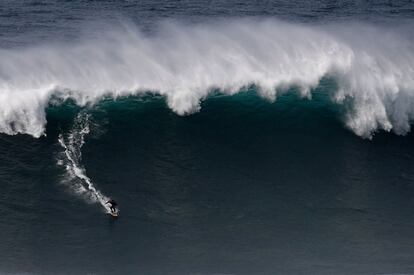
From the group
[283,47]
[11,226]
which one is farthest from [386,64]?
[11,226]

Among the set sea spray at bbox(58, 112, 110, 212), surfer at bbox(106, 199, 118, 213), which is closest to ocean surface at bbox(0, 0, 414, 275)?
sea spray at bbox(58, 112, 110, 212)

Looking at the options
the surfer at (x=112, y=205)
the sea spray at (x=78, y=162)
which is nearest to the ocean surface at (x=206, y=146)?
the sea spray at (x=78, y=162)

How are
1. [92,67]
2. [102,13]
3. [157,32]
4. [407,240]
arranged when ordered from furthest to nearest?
[102,13], [157,32], [92,67], [407,240]

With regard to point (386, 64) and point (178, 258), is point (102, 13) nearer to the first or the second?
point (386, 64)

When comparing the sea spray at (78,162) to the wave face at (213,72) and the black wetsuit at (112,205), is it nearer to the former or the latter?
the black wetsuit at (112,205)

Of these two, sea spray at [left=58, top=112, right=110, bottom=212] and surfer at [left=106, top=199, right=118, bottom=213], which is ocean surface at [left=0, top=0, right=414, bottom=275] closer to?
sea spray at [left=58, top=112, right=110, bottom=212]

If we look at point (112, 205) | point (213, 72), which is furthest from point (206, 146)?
point (112, 205)
